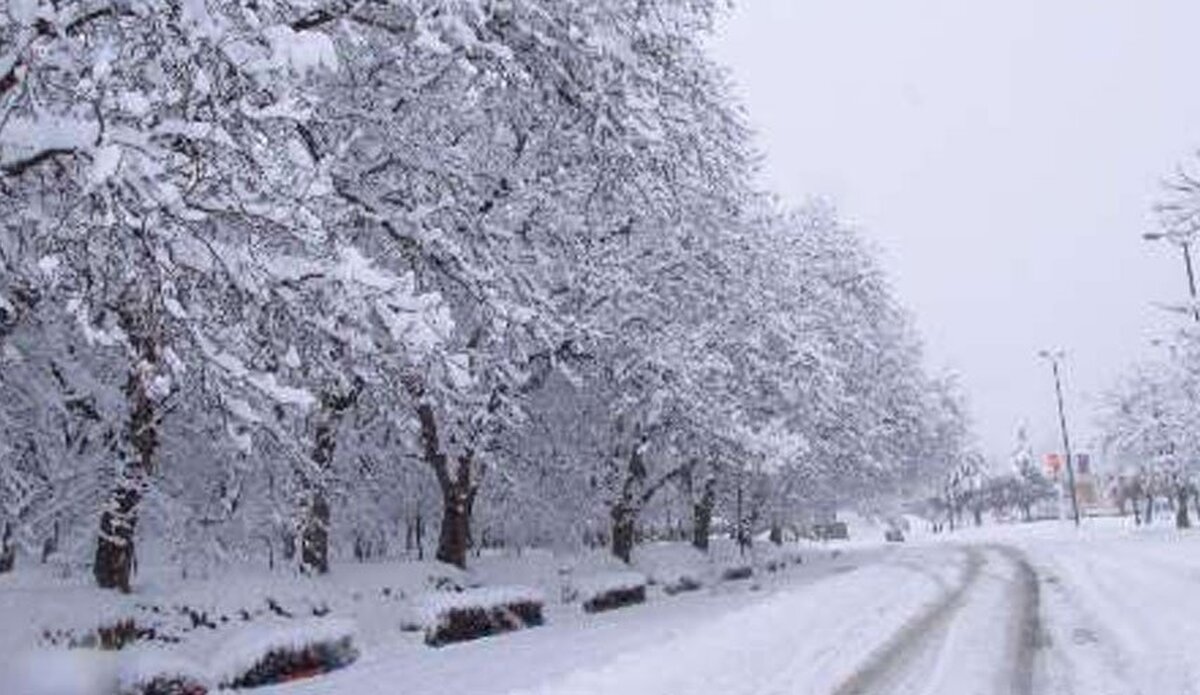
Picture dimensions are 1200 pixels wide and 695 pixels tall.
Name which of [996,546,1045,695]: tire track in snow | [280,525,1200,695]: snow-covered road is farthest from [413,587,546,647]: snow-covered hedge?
[996,546,1045,695]: tire track in snow

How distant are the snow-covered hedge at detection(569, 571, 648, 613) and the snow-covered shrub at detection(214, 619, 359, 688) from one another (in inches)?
375

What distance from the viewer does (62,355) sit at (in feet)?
57.2

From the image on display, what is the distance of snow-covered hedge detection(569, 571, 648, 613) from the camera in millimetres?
27609

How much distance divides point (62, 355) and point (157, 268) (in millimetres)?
8499

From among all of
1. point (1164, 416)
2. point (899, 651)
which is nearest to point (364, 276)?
point (899, 651)

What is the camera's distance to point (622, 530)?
37.8 meters

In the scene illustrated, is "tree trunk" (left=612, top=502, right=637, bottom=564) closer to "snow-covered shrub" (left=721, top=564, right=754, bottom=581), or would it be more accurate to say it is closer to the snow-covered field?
"snow-covered shrub" (left=721, top=564, right=754, bottom=581)

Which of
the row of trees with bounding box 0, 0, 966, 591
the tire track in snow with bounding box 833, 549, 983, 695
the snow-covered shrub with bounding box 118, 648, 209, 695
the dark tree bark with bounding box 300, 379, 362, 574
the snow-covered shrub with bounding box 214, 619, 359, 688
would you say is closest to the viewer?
the row of trees with bounding box 0, 0, 966, 591

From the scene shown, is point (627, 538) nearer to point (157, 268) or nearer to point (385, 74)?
point (385, 74)

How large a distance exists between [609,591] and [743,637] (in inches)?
394

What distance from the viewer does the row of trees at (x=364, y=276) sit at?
9.66 metres

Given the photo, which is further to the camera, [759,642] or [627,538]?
[627,538]

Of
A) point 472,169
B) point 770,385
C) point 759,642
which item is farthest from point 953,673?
point 770,385

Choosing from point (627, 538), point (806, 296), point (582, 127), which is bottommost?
point (627, 538)
